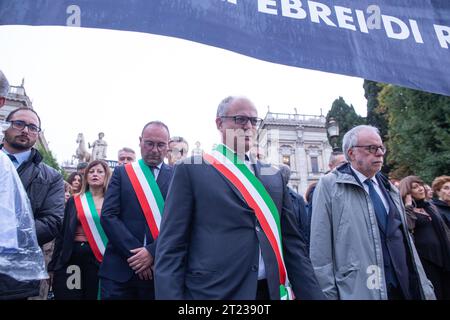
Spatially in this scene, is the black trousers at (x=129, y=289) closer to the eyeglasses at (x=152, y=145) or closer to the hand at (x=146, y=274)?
the hand at (x=146, y=274)

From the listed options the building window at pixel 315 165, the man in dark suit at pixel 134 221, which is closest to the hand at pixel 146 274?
the man in dark suit at pixel 134 221

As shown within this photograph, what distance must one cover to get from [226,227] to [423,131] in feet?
51.0

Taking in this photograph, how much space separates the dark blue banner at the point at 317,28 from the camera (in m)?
1.76

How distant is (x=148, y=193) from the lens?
2.79 meters

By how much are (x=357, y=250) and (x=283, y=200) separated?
780mm

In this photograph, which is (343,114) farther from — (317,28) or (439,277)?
(317,28)

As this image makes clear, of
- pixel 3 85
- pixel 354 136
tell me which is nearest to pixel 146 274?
pixel 3 85

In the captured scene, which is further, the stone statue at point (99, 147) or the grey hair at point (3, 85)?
the stone statue at point (99, 147)

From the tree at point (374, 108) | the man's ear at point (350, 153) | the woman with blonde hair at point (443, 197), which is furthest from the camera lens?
the tree at point (374, 108)

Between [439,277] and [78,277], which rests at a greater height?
[78,277]

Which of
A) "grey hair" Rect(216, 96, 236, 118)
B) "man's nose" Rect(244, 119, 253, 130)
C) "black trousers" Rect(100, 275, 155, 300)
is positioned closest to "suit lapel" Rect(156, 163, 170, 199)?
"black trousers" Rect(100, 275, 155, 300)

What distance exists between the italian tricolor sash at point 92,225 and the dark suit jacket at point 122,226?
1.91ft
